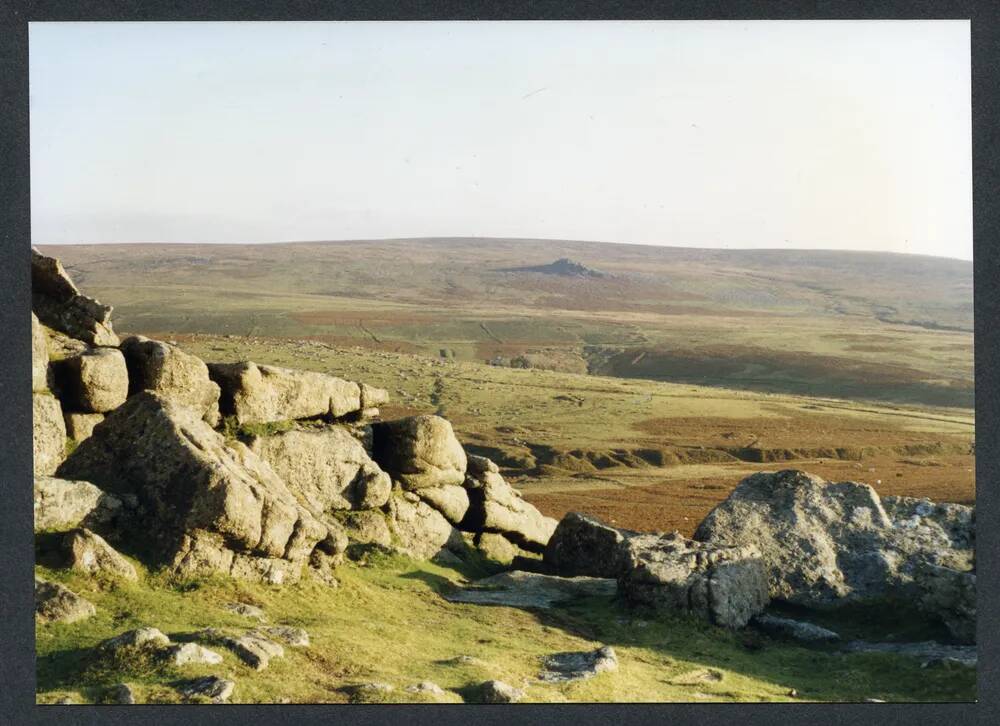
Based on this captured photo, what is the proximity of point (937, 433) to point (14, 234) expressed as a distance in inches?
2096

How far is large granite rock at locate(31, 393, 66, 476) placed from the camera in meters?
16.0

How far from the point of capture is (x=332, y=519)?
1906 centimetres

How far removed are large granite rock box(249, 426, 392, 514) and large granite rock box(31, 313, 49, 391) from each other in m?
3.43

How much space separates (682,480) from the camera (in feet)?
141

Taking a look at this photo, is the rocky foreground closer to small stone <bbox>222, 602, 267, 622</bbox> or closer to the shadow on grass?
small stone <bbox>222, 602, 267, 622</bbox>

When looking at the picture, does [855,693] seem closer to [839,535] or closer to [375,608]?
[839,535]

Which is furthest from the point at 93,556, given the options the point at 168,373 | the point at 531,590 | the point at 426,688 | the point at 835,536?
the point at 835,536

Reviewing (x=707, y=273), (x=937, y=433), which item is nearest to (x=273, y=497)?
(x=937, y=433)

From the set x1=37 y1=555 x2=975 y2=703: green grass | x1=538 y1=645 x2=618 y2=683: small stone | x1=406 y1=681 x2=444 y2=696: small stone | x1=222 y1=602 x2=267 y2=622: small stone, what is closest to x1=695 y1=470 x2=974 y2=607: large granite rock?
x1=37 y1=555 x2=975 y2=703: green grass

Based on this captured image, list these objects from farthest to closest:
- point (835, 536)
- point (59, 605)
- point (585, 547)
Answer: point (585, 547) → point (835, 536) → point (59, 605)

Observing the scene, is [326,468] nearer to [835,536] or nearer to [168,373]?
[168,373]

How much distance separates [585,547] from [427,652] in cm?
584

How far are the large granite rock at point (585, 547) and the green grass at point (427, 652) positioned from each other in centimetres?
185

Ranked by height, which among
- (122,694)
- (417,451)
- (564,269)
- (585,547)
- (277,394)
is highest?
(564,269)
